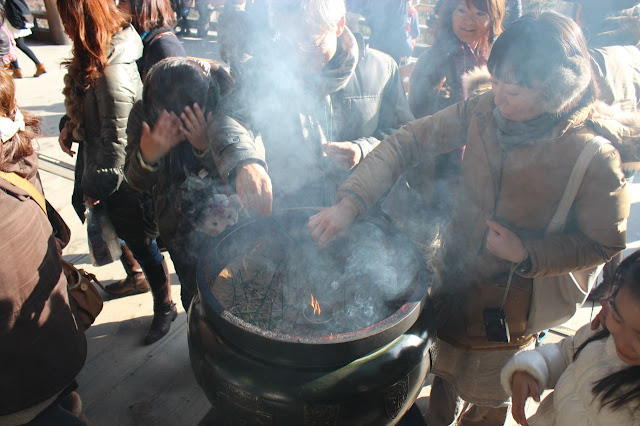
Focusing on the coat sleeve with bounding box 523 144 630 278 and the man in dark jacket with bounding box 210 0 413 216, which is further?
the man in dark jacket with bounding box 210 0 413 216

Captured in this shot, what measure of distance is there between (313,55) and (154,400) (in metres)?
2.37

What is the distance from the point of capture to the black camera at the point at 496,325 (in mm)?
1756

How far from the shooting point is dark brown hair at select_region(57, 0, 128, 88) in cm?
220

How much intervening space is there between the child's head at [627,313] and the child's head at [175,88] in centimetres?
191

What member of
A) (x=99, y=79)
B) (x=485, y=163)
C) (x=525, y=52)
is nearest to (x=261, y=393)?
(x=485, y=163)

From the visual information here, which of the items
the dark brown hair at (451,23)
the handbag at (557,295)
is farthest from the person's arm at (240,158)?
the dark brown hair at (451,23)

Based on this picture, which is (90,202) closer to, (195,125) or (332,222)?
Result: (195,125)

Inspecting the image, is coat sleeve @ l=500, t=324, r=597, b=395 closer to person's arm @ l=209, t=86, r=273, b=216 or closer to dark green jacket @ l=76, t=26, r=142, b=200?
person's arm @ l=209, t=86, r=273, b=216

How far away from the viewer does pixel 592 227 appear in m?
1.47

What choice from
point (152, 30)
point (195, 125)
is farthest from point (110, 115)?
point (152, 30)

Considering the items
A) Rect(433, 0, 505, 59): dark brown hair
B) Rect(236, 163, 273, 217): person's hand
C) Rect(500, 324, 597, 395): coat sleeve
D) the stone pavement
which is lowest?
the stone pavement

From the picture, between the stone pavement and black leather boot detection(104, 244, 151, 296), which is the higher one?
black leather boot detection(104, 244, 151, 296)

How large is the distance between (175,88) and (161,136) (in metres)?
0.27

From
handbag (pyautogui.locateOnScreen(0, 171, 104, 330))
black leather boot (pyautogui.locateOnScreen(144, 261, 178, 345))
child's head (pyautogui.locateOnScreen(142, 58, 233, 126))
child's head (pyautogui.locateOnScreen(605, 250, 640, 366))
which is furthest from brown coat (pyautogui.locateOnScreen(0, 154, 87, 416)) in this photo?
child's head (pyautogui.locateOnScreen(605, 250, 640, 366))
